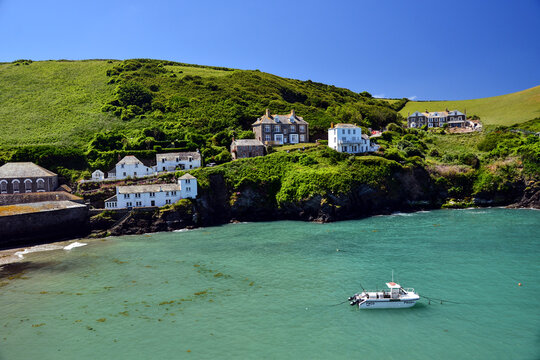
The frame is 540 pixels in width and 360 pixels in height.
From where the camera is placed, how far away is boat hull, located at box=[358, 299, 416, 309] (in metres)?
31.7

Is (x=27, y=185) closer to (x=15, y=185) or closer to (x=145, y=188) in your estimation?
(x=15, y=185)

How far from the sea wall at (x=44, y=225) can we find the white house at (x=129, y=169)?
15380 mm

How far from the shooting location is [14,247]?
193 ft

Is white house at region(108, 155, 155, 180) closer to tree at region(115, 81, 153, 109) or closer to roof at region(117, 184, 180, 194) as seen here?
roof at region(117, 184, 180, 194)

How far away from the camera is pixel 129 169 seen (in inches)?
3233

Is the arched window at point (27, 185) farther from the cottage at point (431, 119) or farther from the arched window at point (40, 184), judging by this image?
the cottage at point (431, 119)

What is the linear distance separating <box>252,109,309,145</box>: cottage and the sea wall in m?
51.3

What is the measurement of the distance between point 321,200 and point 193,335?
4774 cm

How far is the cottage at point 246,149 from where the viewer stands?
9169cm

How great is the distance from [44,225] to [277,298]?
4924cm

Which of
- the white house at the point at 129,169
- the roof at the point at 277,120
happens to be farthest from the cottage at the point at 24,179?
the roof at the point at 277,120

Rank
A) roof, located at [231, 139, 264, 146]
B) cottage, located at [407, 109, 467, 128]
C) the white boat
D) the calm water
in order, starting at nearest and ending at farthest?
the calm water, the white boat, roof, located at [231, 139, 264, 146], cottage, located at [407, 109, 467, 128]

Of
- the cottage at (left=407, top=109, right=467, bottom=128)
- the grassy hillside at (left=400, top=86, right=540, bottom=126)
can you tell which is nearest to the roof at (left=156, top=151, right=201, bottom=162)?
the cottage at (left=407, top=109, right=467, bottom=128)

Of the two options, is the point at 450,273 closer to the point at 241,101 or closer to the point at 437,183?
the point at 437,183
